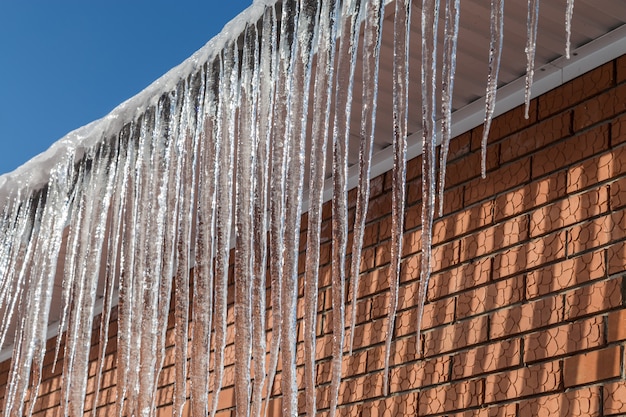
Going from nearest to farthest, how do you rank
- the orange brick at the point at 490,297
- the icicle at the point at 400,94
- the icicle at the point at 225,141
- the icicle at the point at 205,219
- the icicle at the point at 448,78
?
the icicle at the point at 448,78, the icicle at the point at 400,94, the orange brick at the point at 490,297, the icicle at the point at 225,141, the icicle at the point at 205,219

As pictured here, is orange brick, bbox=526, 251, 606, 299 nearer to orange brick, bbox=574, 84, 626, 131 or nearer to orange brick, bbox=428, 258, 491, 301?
orange brick, bbox=428, 258, 491, 301

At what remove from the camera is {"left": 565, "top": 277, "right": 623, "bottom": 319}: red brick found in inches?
108

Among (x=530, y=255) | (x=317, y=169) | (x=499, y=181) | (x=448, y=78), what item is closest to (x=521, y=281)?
(x=530, y=255)

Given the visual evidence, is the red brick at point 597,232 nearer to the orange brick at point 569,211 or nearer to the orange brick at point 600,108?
the orange brick at point 569,211

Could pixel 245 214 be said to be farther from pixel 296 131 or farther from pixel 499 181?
pixel 499 181

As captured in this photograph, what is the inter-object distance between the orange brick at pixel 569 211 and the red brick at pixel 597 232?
3 centimetres

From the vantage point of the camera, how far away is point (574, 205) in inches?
117

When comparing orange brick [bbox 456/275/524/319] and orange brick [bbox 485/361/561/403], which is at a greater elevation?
orange brick [bbox 456/275/524/319]

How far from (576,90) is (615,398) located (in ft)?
3.11

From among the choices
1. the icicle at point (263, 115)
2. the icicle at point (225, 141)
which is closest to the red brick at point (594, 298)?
the icicle at point (263, 115)

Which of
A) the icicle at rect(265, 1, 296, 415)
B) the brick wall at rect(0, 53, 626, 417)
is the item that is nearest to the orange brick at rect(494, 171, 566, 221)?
the brick wall at rect(0, 53, 626, 417)

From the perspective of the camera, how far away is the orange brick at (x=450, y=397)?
309 centimetres

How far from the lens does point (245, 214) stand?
327cm

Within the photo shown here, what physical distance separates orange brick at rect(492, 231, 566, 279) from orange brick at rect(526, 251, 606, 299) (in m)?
0.03
